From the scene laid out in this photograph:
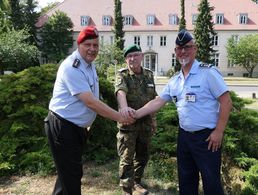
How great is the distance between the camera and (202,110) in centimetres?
363

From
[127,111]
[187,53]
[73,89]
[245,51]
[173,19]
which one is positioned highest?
[173,19]

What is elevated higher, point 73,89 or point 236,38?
point 236,38

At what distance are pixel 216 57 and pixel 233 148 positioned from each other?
153ft

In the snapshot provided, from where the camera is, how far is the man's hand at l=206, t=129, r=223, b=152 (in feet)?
11.7

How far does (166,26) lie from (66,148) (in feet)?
158

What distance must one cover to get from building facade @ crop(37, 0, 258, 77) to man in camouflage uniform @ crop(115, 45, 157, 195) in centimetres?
4477

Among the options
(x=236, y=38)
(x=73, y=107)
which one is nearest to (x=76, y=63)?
(x=73, y=107)

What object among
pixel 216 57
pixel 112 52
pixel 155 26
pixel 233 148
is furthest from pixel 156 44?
pixel 233 148

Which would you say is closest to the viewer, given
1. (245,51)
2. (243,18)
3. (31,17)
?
(245,51)

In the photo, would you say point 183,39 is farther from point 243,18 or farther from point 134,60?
point 243,18

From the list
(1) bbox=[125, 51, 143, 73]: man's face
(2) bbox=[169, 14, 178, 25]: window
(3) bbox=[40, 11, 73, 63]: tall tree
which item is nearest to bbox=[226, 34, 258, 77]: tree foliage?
(2) bbox=[169, 14, 178, 25]: window

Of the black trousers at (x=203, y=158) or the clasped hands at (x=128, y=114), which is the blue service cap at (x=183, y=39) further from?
the clasped hands at (x=128, y=114)

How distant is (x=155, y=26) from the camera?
50.5 m

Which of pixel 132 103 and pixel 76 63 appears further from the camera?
pixel 132 103
